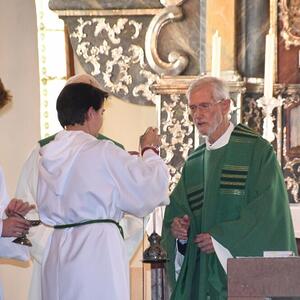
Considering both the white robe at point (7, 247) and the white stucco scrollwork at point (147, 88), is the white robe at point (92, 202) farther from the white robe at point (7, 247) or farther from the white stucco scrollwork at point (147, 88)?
the white stucco scrollwork at point (147, 88)

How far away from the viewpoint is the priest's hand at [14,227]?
15.1 feet

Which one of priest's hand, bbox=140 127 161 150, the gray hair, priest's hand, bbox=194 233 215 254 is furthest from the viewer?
the gray hair

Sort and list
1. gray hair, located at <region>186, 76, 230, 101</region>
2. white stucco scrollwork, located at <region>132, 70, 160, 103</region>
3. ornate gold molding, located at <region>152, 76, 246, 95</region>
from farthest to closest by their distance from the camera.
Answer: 1. white stucco scrollwork, located at <region>132, 70, 160, 103</region>
2. ornate gold molding, located at <region>152, 76, 246, 95</region>
3. gray hair, located at <region>186, 76, 230, 101</region>

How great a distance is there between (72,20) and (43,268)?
3360mm

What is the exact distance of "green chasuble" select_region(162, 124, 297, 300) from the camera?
5020 millimetres

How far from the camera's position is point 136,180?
457 centimetres

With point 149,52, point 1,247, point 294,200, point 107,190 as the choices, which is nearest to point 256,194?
point 107,190

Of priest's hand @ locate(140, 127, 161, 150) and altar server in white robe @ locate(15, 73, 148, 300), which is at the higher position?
priest's hand @ locate(140, 127, 161, 150)

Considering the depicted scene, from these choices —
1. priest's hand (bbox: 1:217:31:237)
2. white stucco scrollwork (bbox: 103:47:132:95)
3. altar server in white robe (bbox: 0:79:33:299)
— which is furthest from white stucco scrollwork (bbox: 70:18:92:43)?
priest's hand (bbox: 1:217:31:237)

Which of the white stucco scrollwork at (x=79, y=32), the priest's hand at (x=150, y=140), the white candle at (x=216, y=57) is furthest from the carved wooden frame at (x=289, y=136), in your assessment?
the priest's hand at (x=150, y=140)

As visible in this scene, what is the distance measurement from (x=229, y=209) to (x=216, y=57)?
Answer: 6.36 ft

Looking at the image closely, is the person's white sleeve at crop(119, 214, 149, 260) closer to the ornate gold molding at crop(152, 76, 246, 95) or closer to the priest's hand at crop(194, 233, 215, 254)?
the priest's hand at crop(194, 233, 215, 254)

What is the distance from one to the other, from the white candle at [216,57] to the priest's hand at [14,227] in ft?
8.43

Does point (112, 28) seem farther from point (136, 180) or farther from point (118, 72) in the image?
point (136, 180)
